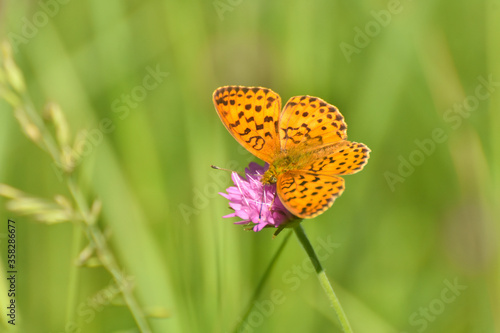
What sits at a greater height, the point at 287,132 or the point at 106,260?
the point at 287,132

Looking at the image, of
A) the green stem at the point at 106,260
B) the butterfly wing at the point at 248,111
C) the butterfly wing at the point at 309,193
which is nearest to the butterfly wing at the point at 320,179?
the butterfly wing at the point at 309,193

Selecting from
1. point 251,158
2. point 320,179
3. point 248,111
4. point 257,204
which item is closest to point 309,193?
point 320,179

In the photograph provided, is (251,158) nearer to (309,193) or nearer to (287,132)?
(287,132)

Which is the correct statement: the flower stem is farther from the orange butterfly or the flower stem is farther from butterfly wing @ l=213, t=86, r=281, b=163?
butterfly wing @ l=213, t=86, r=281, b=163

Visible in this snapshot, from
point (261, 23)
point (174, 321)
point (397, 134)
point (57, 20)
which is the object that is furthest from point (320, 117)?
point (57, 20)

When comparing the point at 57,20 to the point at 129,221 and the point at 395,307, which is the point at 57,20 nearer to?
the point at 129,221

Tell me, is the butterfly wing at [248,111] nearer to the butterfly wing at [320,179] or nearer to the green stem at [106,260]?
the butterfly wing at [320,179]
